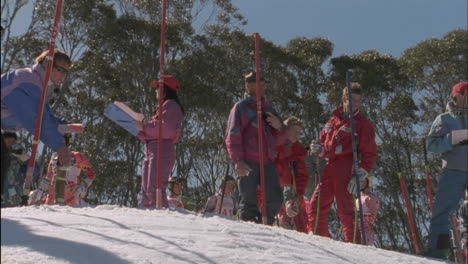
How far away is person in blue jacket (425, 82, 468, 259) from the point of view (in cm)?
425

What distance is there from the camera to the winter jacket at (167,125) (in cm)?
470

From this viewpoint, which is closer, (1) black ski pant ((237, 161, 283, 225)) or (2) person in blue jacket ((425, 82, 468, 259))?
(2) person in blue jacket ((425, 82, 468, 259))

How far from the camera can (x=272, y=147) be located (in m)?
4.90

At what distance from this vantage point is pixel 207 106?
17.8 meters

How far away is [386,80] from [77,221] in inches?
667

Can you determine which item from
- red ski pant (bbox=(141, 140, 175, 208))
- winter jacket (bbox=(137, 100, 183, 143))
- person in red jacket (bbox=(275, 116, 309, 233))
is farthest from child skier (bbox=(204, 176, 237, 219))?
winter jacket (bbox=(137, 100, 183, 143))

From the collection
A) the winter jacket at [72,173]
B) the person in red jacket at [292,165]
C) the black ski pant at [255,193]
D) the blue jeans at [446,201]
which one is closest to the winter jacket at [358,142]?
the person in red jacket at [292,165]

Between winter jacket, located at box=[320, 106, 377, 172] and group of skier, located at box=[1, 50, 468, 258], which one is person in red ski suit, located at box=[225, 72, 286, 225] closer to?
group of skier, located at box=[1, 50, 468, 258]

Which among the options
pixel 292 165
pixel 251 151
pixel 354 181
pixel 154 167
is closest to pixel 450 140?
pixel 354 181

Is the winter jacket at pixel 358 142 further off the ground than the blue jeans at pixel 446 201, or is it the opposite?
the winter jacket at pixel 358 142

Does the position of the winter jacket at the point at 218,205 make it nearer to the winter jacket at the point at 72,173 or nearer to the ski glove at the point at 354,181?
the winter jacket at the point at 72,173

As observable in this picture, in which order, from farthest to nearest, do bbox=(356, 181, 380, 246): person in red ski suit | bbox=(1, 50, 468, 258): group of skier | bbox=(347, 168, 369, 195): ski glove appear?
bbox=(356, 181, 380, 246): person in red ski suit
bbox=(347, 168, 369, 195): ski glove
bbox=(1, 50, 468, 258): group of skier

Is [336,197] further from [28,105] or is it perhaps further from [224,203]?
[224,203]

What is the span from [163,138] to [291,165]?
1645mm
